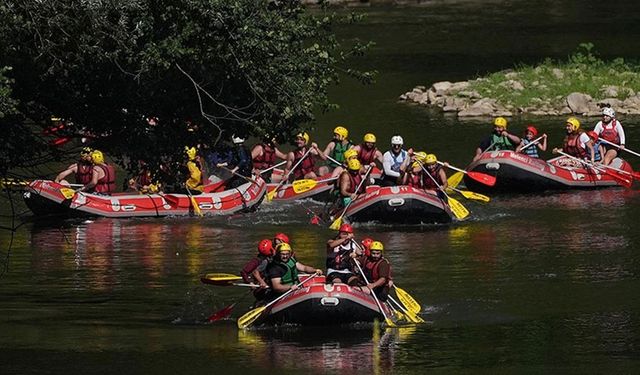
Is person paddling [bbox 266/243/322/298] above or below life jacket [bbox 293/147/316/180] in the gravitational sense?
below

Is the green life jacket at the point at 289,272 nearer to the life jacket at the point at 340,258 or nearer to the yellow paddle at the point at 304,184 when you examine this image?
the life jacket at the point at 340,258

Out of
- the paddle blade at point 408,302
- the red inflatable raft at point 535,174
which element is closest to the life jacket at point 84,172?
the red inflatable raft at point 535,174

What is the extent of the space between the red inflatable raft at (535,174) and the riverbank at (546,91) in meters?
9.58

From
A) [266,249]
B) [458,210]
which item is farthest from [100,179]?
[266,249]

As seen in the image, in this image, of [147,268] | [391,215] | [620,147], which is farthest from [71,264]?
[620,147]

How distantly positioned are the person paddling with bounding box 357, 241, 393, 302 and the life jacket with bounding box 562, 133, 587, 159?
12.2m

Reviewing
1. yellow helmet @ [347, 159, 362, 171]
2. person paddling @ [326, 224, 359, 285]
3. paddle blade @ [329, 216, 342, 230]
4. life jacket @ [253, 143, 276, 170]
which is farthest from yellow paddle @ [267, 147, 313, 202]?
person paddling @ [326, 224, 359, 285]

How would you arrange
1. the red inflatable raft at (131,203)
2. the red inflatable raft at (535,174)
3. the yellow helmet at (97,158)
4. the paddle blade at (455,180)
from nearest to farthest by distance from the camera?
the yellow helmet at (97,158), the red inflatable raft at (131,203), the paddle blade at (455,180), the red inflatable raft at (535,174)

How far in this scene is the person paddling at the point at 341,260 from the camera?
77.2 feet

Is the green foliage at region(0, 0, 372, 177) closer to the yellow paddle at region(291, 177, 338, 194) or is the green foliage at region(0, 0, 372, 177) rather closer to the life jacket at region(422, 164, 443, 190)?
the life jacket at region(422, 164, 443, 190)

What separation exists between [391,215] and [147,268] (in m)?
5.23

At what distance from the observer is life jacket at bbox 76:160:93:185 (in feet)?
105

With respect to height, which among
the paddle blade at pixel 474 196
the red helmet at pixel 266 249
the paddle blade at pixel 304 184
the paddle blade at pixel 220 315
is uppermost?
the paddle blade at pixel 304 184

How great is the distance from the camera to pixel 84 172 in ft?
105
